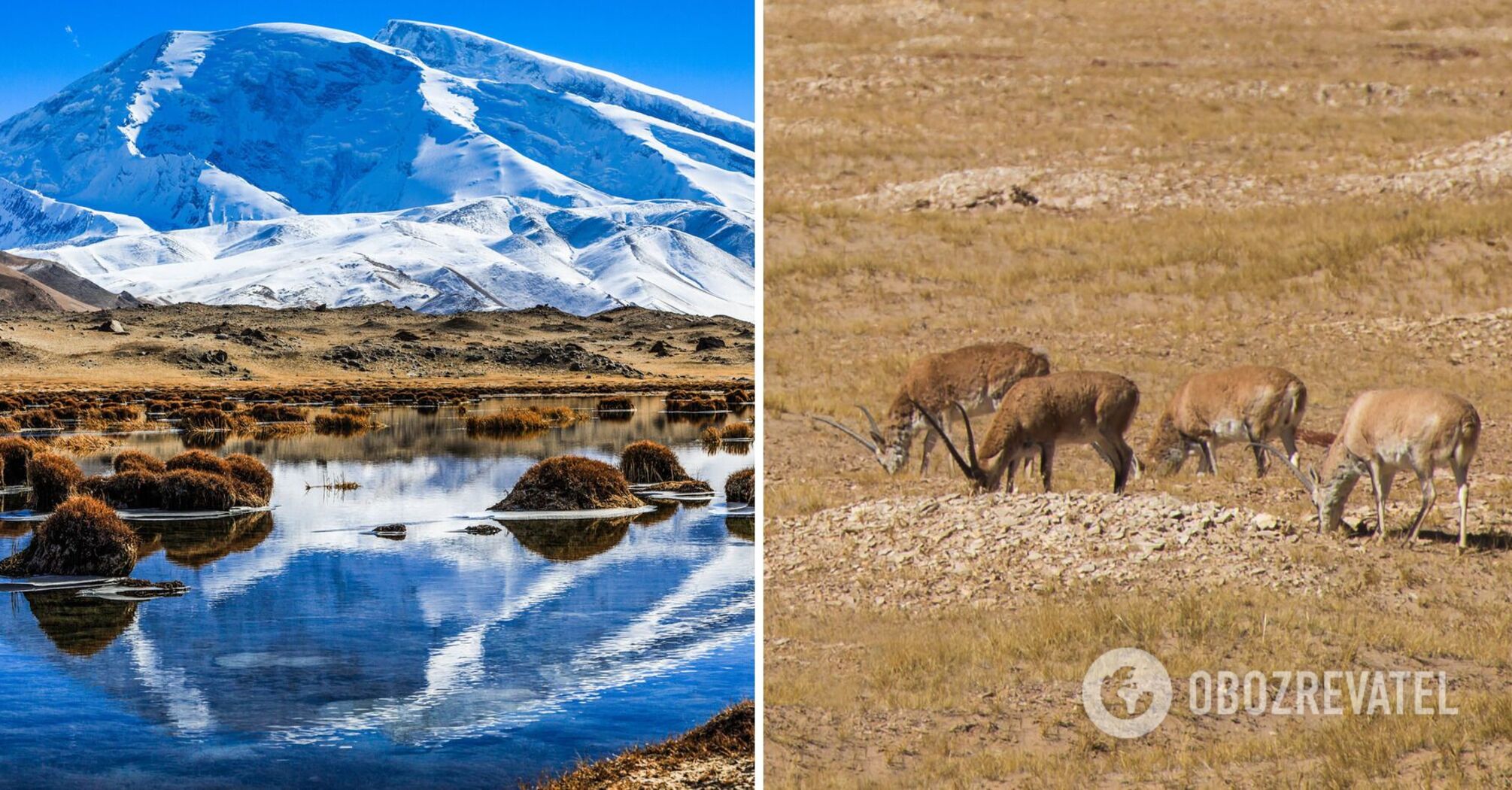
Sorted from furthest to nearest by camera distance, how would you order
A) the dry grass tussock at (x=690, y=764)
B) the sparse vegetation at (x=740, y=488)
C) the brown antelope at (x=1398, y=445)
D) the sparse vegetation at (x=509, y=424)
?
the sparse vegetation at (x=509, y=424)
the sparse vegetation at (x=740, y=488)
the brown antelope at (x=1398, y=445)
the dry grass tussock at (x=690, y=764)

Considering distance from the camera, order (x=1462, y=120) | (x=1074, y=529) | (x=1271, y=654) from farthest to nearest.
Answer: (x=1462, y=120) → (x=1074, y=529) → (x=1271, y=654)

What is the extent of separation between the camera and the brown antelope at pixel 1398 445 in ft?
39.7

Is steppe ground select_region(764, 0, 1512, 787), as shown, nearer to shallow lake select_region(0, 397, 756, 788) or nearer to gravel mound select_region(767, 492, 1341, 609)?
gravel mound select_region(767, 492, 1341, 609)

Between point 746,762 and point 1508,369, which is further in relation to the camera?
point 1508,369

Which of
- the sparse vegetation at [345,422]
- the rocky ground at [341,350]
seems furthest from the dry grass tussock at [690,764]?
the rocky ground at [341,350]

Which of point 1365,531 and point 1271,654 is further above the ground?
point 1365,531

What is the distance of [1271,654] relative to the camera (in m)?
11.6

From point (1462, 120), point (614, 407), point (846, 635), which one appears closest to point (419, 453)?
point (614, 407)

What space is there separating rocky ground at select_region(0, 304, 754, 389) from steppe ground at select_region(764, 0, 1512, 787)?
35523 millimetres

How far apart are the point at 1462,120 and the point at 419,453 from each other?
93.7ft

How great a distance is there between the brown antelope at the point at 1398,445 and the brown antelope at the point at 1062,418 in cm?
122

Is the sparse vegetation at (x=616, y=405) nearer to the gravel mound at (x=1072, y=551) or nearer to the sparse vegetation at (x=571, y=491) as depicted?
the sparse vegetation at (x=571, y=491)

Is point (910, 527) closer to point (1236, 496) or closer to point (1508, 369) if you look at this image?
point (1236, 496)

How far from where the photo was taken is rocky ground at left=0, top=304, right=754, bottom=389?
83562 mm
